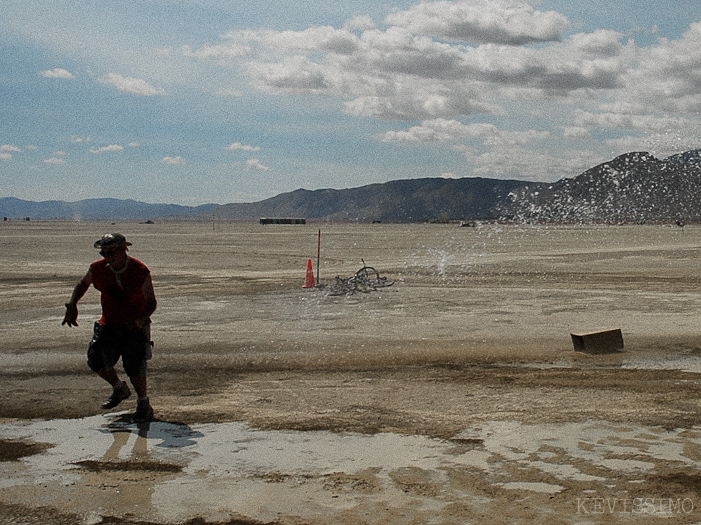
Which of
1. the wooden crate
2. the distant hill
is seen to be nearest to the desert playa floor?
the wooden crate

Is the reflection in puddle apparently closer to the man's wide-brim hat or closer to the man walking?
the man walking

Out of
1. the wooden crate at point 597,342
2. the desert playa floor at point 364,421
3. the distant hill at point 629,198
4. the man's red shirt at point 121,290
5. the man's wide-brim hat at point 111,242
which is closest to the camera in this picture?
the desert playa floor at point 364,421

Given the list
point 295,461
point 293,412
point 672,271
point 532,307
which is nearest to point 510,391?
point 293,412

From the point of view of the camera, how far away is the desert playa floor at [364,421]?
4.52 m

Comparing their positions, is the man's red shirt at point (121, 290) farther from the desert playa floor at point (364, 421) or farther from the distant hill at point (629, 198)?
the distant hill at point (629, 198)

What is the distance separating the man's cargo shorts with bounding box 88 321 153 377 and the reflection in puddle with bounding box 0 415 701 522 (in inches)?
20.2

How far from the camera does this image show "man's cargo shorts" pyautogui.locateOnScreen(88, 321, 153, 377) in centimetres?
648

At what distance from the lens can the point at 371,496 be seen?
15.2 ft

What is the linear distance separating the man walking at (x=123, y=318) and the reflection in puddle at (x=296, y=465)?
1.49 feet

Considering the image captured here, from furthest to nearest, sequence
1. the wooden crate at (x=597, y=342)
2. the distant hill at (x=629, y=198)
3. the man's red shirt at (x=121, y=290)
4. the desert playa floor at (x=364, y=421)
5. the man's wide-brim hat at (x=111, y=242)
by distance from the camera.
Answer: the distant hill at (x=629, y=198), the wooden crate at (x=597, y=342), the man's red shirt at (x=121, y=290), the man's wide-brim hat at (x=111, y=242), the desert playa floor at (x=364, y=421)

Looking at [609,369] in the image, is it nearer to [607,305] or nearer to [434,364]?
[434,364]

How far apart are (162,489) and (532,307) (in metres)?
10.5

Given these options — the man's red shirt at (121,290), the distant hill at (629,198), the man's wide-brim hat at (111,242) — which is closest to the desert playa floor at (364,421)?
the man's red shirt at (121,290)

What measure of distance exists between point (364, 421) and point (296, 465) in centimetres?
121
